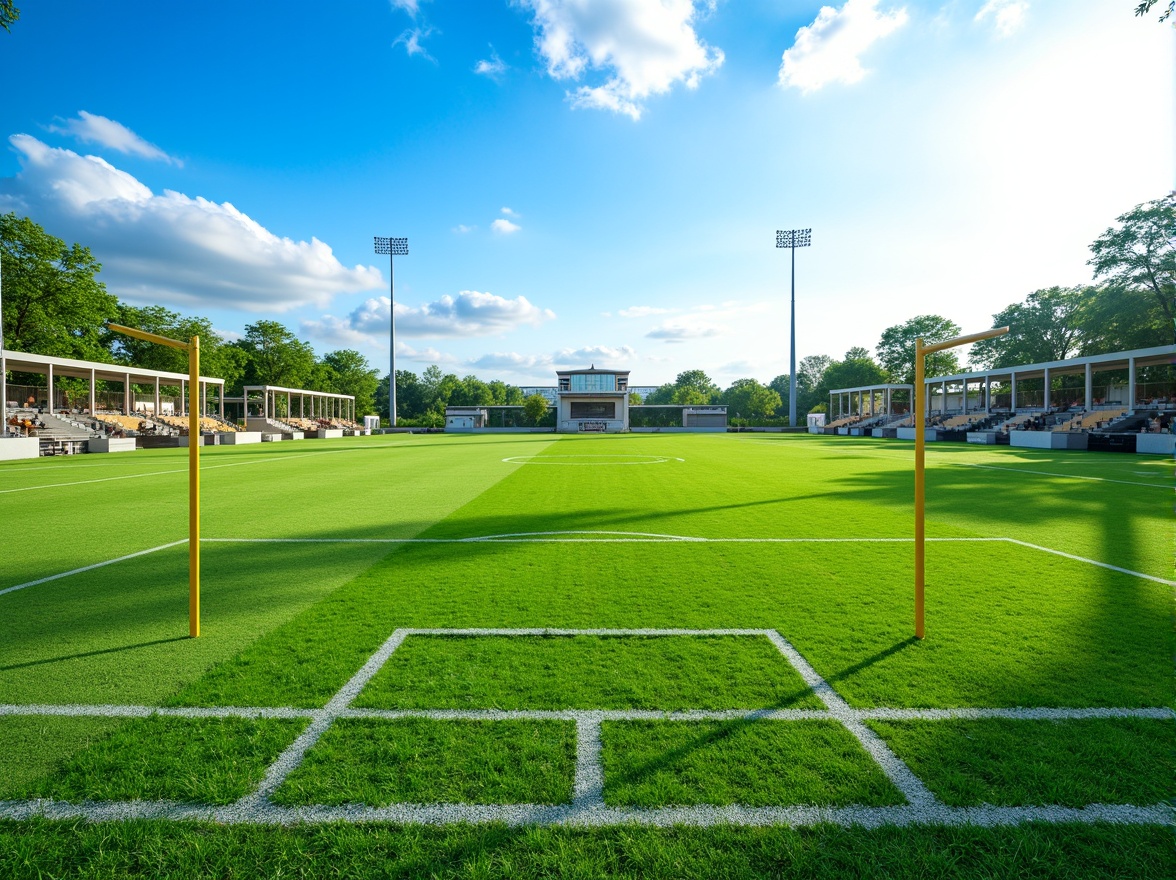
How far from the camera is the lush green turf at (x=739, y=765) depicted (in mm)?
2607

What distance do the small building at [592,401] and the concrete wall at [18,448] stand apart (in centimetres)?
5358

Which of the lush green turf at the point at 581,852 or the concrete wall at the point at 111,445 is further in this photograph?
the concrete wall at the point at 111,445

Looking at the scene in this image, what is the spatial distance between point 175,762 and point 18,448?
34.3 metres

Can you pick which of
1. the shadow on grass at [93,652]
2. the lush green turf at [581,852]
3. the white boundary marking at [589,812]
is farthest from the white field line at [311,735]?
the shadow on grass at [93,652]

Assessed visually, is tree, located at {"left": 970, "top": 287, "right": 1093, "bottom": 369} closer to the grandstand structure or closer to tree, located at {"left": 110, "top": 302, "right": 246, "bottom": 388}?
the grandstand structure

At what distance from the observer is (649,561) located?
7004mm

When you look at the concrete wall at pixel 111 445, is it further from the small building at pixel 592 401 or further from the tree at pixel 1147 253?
the tree at pixel 1147 253

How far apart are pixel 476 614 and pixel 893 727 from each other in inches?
132

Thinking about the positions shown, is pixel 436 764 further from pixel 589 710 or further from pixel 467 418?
pixel 467 418

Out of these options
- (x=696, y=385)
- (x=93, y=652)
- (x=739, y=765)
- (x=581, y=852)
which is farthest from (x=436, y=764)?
(x=696, y=385)

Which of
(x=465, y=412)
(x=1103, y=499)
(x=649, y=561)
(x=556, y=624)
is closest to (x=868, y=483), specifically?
(x=1103, y=499)

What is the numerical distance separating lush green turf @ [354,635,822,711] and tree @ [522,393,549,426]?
7753cm

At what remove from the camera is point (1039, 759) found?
2887mm

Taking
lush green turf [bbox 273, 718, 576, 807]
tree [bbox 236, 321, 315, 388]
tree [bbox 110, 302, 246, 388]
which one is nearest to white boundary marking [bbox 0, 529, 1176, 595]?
lush green turf [bbox 273, 718, 576, 807]
